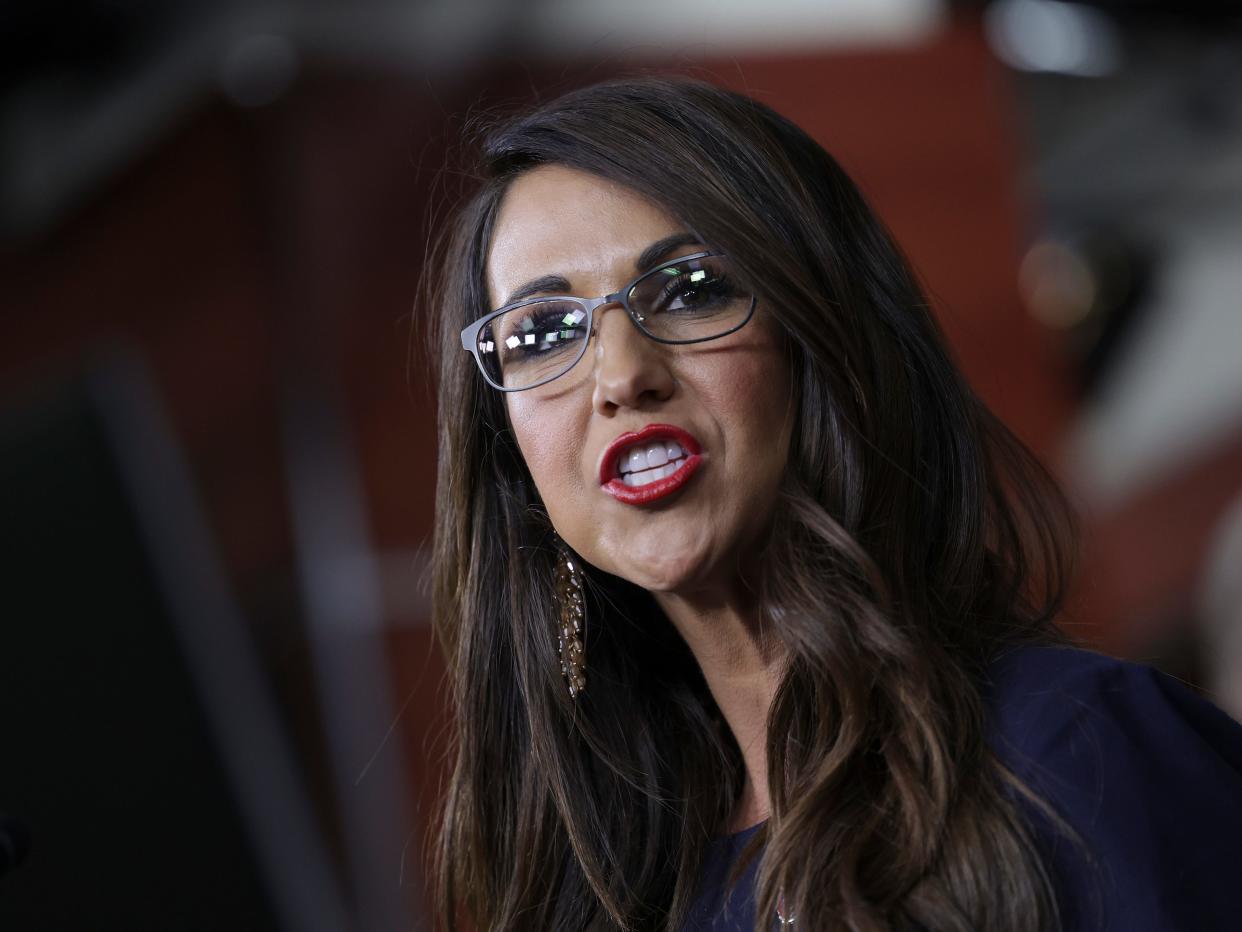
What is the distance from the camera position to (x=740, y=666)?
1444 millimetres

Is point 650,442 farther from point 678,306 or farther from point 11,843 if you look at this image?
point 11,843

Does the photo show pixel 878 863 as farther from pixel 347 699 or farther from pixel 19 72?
pixel 19 72

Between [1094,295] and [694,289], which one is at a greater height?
[694,289]

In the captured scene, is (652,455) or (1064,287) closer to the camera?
(652,455)

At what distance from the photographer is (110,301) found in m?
4.75

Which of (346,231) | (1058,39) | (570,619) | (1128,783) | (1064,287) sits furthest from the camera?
(1064,287)

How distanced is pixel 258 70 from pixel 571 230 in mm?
3373

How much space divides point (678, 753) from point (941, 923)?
1.77 feet

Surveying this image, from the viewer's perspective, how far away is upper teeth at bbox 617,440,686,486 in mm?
1289

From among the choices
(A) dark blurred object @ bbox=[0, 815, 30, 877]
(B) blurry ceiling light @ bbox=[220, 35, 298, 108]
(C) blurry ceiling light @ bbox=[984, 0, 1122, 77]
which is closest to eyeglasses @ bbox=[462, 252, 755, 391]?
(A) dark blurred object @ bbox=[0, 815, 30, 877]

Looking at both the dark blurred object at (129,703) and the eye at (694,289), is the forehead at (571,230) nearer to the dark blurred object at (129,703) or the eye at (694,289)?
the eye at (694,289)

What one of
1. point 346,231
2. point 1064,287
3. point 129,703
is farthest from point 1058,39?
point 129,703

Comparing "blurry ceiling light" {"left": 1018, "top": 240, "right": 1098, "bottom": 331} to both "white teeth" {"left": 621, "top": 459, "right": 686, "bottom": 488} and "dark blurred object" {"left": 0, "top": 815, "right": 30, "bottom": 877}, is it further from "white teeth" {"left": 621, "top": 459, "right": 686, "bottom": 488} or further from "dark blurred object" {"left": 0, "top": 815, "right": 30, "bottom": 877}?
"dark blurred object" {"left": 0, "top": 815, "right": 30, "bottom": 877}

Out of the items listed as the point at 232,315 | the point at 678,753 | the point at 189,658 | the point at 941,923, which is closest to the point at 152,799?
the point at 189,658
